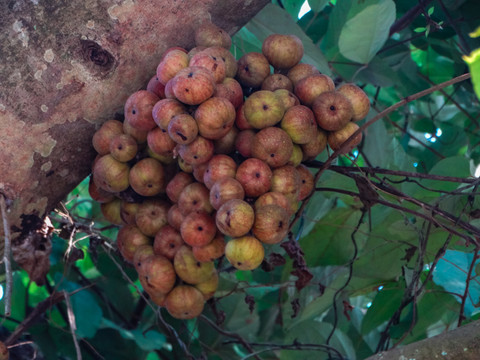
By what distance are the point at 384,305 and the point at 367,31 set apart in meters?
0.92

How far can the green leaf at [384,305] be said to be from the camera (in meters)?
2.01

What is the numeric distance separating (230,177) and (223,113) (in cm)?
14

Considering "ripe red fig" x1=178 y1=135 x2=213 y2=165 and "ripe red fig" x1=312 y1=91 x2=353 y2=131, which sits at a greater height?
"ripe red fig" x1=312 y1=91 x2=353 y2=131

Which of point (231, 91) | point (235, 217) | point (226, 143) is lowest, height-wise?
point (235, 217)

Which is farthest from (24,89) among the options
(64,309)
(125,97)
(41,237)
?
(64,309)

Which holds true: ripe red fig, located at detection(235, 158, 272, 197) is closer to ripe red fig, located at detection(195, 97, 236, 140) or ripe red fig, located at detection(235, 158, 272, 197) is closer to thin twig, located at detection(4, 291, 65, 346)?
ripe red fig, located at detection(195, 97, 236, 140)

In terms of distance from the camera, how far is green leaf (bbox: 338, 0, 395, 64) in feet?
6.27

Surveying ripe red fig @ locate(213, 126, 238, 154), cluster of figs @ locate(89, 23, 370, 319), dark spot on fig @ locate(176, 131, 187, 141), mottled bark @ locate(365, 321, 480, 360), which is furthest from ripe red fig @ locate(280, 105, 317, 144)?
mottled bark @ locate(365, 321, 480, 360)

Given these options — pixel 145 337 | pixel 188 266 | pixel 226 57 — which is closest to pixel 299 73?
pixel 226 57

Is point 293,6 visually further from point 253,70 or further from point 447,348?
point 447,348

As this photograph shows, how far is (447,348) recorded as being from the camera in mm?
1136

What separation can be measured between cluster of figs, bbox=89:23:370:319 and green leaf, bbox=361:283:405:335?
736 millimetres

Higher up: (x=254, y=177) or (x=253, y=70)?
(x=253, y=70)

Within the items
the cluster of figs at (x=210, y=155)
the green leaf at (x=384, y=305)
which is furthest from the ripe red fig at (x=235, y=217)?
the green leaf at (x=384, y=305)
